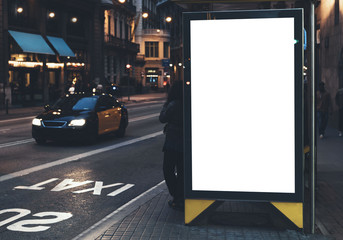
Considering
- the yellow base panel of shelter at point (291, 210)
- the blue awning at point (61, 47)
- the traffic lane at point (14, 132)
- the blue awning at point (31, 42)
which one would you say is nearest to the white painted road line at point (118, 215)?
the yellow base panel of shelter at point (291, 210)

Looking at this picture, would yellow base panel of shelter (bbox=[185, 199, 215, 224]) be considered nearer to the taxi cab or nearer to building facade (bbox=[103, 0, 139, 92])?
the taxi cab

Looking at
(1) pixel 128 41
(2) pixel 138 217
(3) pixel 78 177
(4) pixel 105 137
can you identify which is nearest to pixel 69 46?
(1) pixel 128 41

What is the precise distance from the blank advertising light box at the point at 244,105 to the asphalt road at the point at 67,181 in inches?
74.7

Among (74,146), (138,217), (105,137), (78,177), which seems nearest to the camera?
(138,217)

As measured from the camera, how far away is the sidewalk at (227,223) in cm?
560

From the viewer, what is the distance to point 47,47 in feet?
121

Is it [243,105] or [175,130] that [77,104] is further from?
[243,105]

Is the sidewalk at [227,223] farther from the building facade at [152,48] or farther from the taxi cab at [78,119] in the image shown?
the building facade at [152,48]

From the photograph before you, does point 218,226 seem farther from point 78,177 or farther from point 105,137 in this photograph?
point 105,137

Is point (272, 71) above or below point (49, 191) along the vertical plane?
above

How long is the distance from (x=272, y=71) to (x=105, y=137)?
11615 millimetres

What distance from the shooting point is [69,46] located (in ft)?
138

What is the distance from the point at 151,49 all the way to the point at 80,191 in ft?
234

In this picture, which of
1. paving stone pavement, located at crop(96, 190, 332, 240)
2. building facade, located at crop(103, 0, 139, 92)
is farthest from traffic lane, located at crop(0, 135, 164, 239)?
building facade, located at crop(103, 0, 139, 92)
